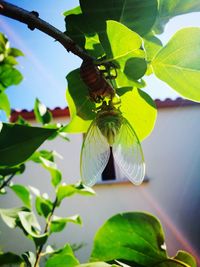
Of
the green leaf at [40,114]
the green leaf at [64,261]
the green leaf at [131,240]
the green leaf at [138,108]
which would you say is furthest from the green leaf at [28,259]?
the green leaf at [40,114]

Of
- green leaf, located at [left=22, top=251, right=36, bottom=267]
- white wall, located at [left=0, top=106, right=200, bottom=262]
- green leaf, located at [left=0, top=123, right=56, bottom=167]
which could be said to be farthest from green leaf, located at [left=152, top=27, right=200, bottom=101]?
white wall, located at [left=0, top=106, right=200, bottom=262]

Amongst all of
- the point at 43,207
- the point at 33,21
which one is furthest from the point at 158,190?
the point at 33,21

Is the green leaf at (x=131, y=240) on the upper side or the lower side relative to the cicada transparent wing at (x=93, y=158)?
lower

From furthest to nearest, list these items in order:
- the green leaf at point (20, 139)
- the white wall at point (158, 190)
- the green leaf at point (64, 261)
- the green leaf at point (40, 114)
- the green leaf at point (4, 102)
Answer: the white wall at point (158, 190), the green leaf at point (40, 114), the green leaf at point (4, 102), the green leaf at point (64, 261), the green leaf at point (20, 139)

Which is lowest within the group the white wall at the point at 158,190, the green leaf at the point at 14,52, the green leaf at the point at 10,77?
the white wall at the point at 158,190

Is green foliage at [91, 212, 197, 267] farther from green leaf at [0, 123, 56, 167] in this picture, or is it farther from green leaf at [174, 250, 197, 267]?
green leaf at [0, 123, 56, 167]

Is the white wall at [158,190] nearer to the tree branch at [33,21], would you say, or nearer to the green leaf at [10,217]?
the green leaf at [10,217]
